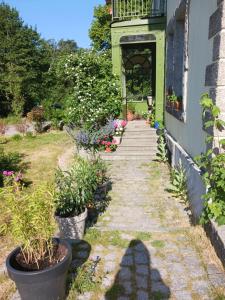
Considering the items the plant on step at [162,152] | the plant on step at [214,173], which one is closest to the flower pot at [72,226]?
the plant on step at [214,173]

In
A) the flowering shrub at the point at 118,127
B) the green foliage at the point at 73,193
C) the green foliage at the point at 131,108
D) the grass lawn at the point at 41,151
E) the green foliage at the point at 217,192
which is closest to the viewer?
the green foliage at the point at 217,192

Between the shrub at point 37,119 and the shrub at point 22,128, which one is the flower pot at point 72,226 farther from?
the shrub at point 37,119

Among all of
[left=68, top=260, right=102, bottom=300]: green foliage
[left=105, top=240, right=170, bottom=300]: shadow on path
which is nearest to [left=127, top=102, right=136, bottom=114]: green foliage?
[left=105, top=240, right=170, bottom=300]: shadow on path

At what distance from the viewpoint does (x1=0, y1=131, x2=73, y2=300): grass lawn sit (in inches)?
138

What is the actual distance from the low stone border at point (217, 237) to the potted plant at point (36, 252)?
5.63 ft

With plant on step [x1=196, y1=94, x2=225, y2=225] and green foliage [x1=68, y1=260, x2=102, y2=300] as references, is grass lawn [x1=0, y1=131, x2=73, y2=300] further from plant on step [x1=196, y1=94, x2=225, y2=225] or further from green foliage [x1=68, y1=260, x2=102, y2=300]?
plant on step [x1=196, y1=94, x2=225, y2=225]

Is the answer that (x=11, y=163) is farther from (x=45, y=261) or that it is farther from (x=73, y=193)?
(x=45, y=261)

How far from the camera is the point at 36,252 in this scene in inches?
104

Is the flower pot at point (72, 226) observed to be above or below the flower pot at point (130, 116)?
below

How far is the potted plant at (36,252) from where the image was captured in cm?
240

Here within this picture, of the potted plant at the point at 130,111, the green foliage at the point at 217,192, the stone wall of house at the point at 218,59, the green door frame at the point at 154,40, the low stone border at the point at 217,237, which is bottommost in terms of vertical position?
the low stone border at the point at 217,237

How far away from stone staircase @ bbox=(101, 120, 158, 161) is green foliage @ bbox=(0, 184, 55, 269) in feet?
17.6

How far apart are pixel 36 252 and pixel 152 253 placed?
5.15 ft

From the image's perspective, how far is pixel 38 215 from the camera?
8.51 ft
